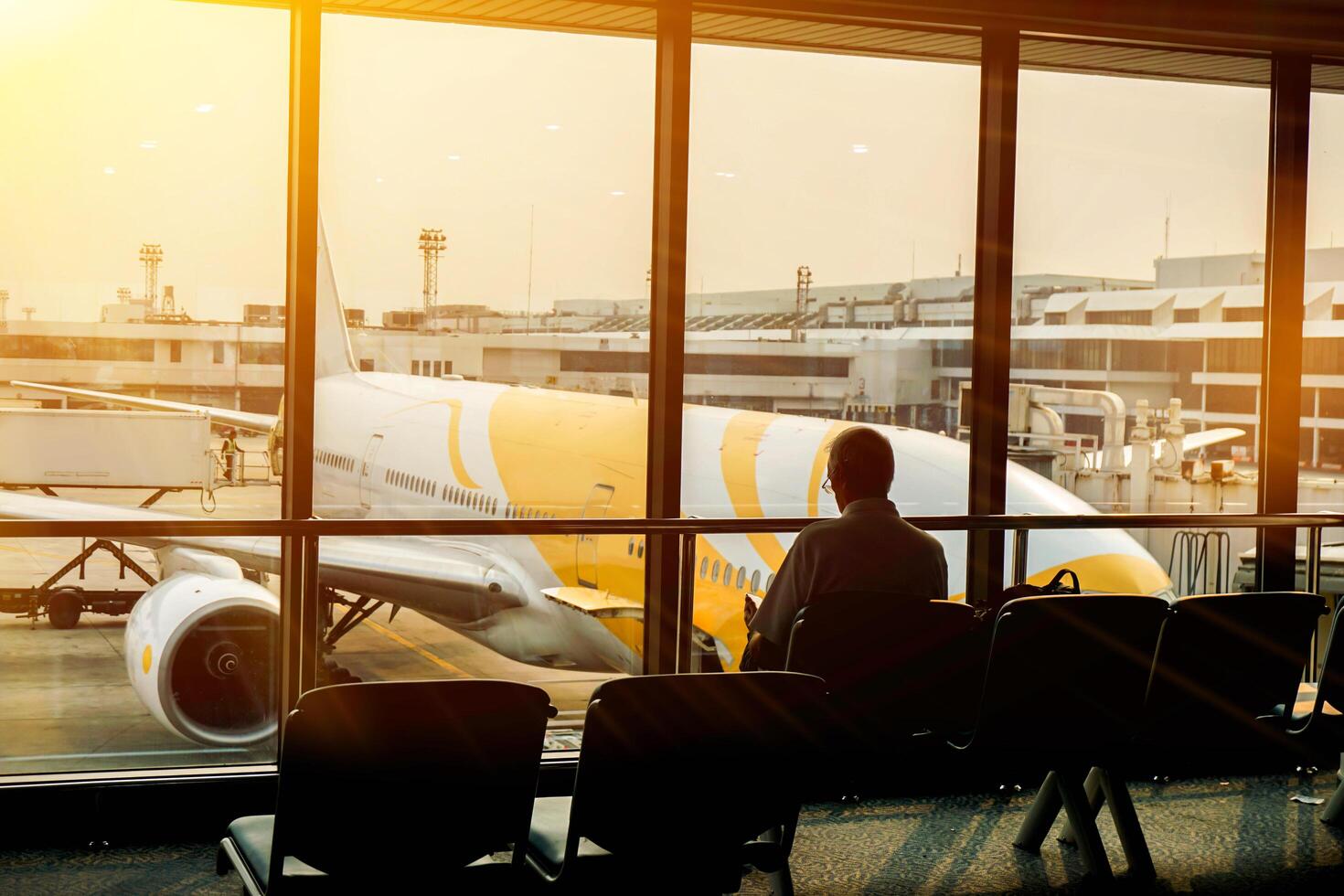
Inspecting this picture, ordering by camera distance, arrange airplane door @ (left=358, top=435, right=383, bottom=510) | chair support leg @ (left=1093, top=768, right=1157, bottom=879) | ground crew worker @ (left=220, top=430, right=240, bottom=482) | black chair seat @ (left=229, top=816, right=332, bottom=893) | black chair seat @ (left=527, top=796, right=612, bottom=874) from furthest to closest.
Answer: airplane door @ (left=358, top=435, right=383, bottom=510) → ground crew worker @ (left=220, top=430, right=240, bottom=482) → chair support leg @ (left=1093, top=768, right=1157, bottom=879) → black chair seat @ (left=527, top=796, right=612, bottom=874) → black chair seat @ (left=229, top=816, right=332, bottom=893)

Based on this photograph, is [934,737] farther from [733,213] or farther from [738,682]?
[733,213]

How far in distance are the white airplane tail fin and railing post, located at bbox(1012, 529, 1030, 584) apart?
2595 mm

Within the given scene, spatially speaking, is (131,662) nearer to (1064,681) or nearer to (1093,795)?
(1064,681)

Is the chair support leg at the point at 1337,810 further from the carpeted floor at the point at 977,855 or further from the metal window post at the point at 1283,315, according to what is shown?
the metal window post at the point at 1283,315

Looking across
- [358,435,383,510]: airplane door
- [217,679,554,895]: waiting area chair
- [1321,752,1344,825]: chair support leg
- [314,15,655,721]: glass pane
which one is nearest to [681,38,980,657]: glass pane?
[314,15,655,721]: glass pane

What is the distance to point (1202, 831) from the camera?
4184 mm

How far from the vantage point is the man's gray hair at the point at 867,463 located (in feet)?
11.3

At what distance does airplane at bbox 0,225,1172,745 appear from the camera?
167 inches

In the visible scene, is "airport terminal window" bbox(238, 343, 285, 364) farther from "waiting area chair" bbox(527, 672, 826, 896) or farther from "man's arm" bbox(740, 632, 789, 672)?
"waiting area chair" bbox(527, 672, 826, 896)

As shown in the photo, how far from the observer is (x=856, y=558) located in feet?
11.0

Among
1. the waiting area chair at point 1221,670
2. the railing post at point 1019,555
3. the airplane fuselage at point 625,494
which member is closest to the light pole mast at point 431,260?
the airplane fuselage at point 625,494

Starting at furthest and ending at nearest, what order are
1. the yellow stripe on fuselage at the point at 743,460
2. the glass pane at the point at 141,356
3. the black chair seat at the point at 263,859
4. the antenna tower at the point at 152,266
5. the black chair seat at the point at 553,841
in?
the yellow stripe on fuselage at the point at 743,460, the antenna tower at the point at 152,266, the glass pane at the point at 141,356, the black chair seat at the point at 553,841, the black chair seat at the point at 263,859

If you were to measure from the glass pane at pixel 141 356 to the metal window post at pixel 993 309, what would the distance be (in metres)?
2.53

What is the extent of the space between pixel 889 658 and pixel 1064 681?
0.48 metres
